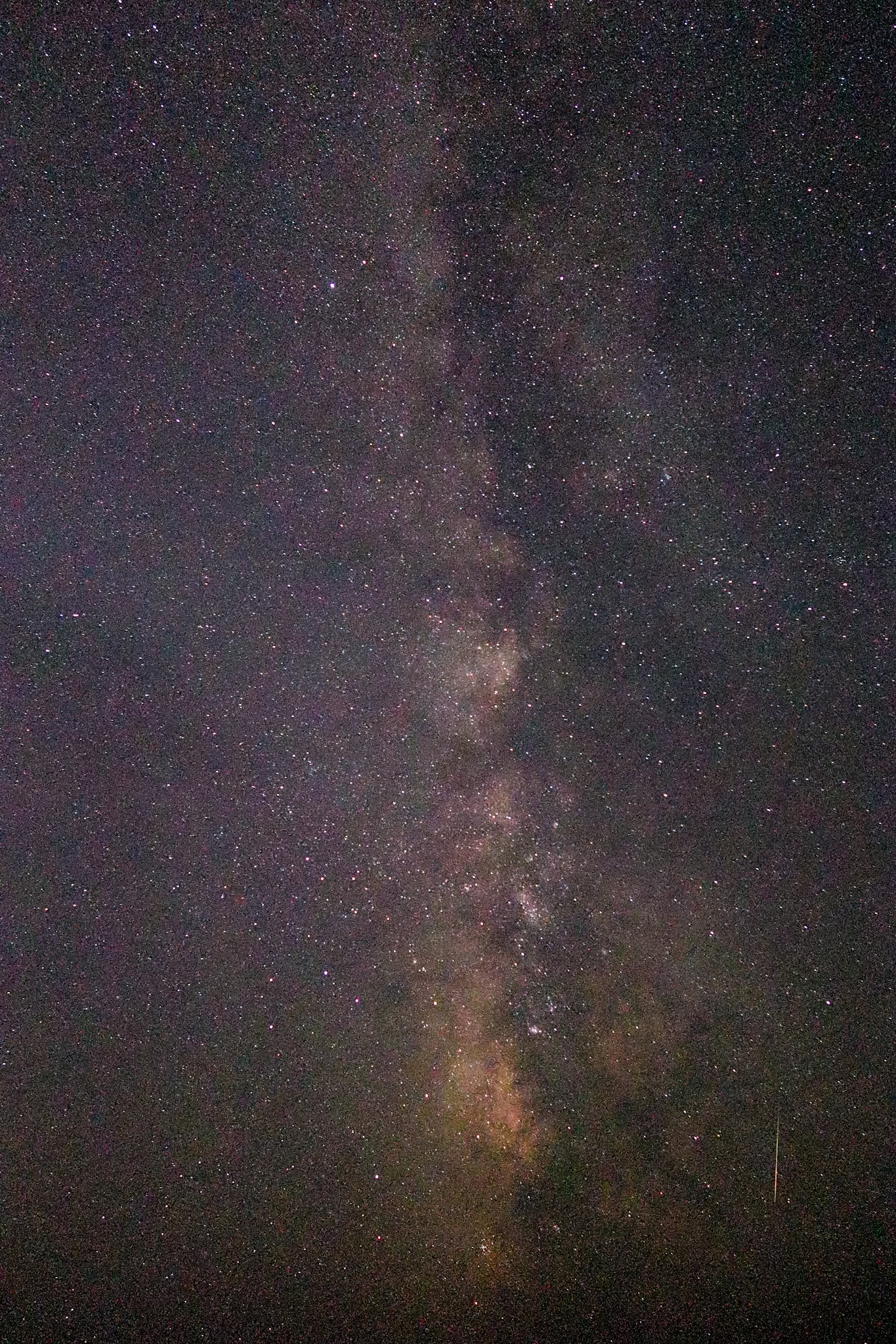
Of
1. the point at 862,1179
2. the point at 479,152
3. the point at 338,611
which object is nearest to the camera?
the point at 479,152

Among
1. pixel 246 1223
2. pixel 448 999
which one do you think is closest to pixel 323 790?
pixel 448 999

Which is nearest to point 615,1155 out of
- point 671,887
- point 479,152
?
point 671,887

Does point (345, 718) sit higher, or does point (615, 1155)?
point (345, 718)

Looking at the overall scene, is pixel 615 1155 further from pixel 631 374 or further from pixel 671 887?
pixel 631 374

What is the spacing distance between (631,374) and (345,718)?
1086 millimetres

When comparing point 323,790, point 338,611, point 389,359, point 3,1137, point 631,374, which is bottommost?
point 3,1137

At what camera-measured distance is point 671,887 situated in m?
1.63

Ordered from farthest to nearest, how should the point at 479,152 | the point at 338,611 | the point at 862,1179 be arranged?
the point at 862,1179 < the point at 338,611 < the point at 479,152

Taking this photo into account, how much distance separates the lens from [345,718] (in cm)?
161

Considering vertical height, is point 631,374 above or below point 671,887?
above

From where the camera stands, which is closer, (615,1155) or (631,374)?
(631,374)

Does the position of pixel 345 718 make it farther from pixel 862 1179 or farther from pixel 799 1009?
pixel 862 1179

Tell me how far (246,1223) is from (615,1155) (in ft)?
3.29

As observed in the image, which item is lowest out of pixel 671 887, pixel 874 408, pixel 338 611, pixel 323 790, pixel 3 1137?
pixel 3 1137
